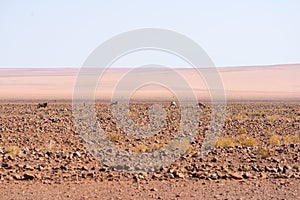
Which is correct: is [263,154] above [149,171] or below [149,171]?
above

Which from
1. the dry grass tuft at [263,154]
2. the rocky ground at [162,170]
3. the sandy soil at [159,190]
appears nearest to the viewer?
the sandy soil at [159,190]

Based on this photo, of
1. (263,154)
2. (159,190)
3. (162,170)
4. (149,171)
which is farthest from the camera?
(263,154)

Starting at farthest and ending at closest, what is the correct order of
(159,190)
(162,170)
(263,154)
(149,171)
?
(263,154) → (162,170) → (149,171) → (159,190)

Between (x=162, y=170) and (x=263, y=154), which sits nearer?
(x=162, y=170)

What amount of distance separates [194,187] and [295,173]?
223 centimetres

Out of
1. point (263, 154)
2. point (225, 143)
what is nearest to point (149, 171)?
point (263, 154)

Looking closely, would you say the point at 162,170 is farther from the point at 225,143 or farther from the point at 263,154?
the point at 225,143

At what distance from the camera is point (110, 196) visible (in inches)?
330

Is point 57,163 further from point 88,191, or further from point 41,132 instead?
point 41,132

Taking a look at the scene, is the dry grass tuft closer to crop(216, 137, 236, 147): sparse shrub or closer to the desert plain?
the desert plain

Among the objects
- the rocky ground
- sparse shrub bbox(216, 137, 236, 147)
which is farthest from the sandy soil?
sparse shrub bbox(216, 137, 236, 147)

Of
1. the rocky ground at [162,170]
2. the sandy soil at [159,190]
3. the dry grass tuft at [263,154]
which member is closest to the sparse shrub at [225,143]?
the rocky ground at [162,170]

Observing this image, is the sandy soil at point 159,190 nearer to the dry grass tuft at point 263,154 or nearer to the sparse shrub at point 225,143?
the dry grass tuft at point 263,154

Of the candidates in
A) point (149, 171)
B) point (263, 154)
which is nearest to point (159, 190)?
point (149, 171)
